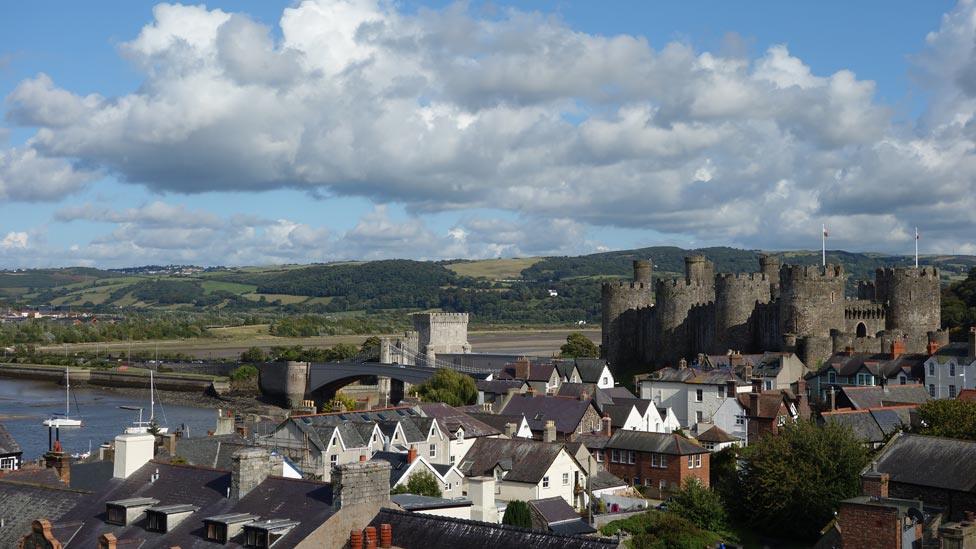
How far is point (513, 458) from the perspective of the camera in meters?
36.3

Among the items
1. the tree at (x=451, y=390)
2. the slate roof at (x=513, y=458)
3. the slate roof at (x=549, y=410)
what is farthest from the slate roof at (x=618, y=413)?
the tree at (x=451, y=390)

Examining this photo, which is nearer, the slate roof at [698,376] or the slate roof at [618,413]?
the slate roof at [618,413]

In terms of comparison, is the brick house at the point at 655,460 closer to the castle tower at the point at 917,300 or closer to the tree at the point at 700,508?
the tree at the point at 700,508

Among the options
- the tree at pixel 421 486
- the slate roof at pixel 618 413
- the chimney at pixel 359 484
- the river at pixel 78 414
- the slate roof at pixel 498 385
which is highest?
the chimney at pixel 359 484

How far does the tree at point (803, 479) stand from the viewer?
103 ft

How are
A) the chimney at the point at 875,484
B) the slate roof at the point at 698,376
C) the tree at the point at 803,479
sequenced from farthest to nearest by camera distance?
1. the slate roof at the point at 698,376
2. the tree at the point at 803,479
3. the chimney at the point at 875,484

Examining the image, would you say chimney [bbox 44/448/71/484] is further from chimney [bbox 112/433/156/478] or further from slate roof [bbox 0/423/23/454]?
slate roof [bbox 0/423/23/454]

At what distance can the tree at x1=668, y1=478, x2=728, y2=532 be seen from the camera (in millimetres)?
31297

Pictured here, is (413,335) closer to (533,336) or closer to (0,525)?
(533,336)

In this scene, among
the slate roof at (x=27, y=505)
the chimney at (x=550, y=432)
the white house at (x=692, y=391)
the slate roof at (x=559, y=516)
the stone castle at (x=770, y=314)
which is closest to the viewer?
the slate roof at (x=27, y=505)

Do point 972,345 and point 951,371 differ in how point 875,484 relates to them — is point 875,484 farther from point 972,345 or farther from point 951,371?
point 972,345

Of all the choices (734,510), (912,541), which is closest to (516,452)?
(734,510)

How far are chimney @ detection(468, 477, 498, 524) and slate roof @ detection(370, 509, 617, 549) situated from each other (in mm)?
13522

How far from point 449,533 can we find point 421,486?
15.5m
